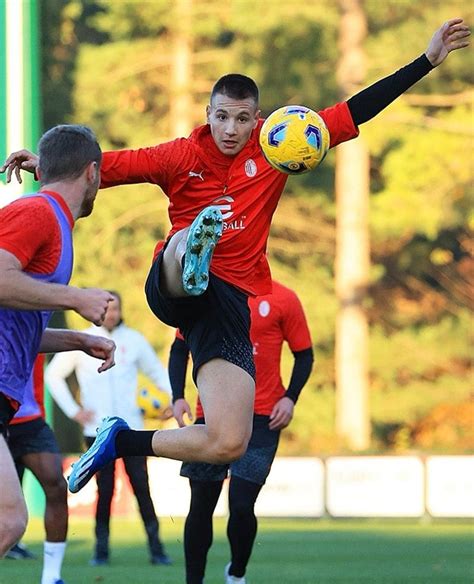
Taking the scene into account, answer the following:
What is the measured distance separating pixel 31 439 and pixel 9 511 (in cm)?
422

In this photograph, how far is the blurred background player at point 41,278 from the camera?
613cm

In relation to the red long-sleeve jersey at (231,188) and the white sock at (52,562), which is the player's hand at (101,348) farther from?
the white sock at (52,562)

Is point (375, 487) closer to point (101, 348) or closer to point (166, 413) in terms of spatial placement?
point (166, 413)

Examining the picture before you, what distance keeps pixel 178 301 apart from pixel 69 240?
950mm

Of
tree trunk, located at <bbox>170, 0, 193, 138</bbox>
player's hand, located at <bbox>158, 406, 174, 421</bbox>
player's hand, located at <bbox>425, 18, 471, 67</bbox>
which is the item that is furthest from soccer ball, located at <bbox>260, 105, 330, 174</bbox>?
tree trunk, located at <bbox>170, 0, 193, 138</bbox>

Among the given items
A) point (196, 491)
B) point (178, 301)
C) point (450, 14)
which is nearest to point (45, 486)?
point (196, 491)

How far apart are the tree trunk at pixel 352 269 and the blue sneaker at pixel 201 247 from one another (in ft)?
76.2

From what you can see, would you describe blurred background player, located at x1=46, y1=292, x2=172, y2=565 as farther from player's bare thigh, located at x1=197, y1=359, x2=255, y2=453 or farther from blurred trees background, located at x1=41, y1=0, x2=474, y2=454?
blurred trees background, located at x1=41, y1=0, x2=474, y2=454

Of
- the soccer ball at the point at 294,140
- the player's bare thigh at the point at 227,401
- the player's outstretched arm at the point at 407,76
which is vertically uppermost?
the player's outstretched arm at the point at 407,76

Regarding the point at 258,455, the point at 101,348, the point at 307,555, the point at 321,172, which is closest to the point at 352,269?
the point at 321,172

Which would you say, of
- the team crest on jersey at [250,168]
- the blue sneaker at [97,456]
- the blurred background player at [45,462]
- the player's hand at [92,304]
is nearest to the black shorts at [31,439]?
the blurred background player at [45,462]

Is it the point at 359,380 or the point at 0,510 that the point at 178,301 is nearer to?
the point at 0,510

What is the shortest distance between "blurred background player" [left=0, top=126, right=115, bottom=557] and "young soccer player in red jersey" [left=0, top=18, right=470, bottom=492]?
60 cm

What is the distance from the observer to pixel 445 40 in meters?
7.58
